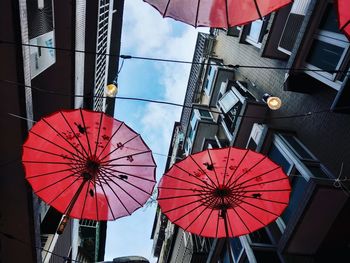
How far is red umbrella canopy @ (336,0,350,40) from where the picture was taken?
4145 mm

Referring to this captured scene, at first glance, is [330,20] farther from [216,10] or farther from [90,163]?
[90,163]

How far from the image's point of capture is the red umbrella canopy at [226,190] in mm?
7027

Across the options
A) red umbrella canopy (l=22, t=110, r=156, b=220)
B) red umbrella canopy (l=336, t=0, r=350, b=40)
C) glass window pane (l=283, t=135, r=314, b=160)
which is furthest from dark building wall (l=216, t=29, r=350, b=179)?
red umbrella canopy (l=22, t=110, r=156, b=220)

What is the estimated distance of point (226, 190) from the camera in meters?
6.92

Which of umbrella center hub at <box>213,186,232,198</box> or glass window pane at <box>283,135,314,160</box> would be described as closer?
umbrella center hub at <box>213,186,232,198</box>

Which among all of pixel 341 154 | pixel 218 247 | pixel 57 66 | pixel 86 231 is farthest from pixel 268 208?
pixel 86 231

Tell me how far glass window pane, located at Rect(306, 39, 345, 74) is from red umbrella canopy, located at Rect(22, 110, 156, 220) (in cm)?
551

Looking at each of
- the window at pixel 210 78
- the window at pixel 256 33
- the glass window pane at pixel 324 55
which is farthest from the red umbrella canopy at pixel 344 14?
the window at pixel 210 78

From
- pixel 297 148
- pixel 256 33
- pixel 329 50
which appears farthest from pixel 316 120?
pixel 256 33

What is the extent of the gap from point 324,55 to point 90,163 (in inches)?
282

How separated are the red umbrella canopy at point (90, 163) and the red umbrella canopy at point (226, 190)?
0.78 metres

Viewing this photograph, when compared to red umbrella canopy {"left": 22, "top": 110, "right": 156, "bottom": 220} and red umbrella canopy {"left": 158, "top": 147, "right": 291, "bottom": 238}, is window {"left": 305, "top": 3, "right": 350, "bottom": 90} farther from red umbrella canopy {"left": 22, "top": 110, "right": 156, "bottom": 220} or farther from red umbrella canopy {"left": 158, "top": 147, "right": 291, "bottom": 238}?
red umbrella canopy {"left": 22, "top": 110, "right": 156, "bottom": 220}

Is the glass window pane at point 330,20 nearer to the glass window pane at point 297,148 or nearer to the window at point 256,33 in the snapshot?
the glass window pane at point 297,148

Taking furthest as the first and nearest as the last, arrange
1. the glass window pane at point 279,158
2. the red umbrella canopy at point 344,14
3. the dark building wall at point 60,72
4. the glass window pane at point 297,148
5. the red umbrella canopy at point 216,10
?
the dark building wall at point 60,72 → the glass window pane at point 279,158 → the glass window pane at point 297,148 → the red umbrella canopy at point 216,10 → the red umbrella canopy at point 344,14
